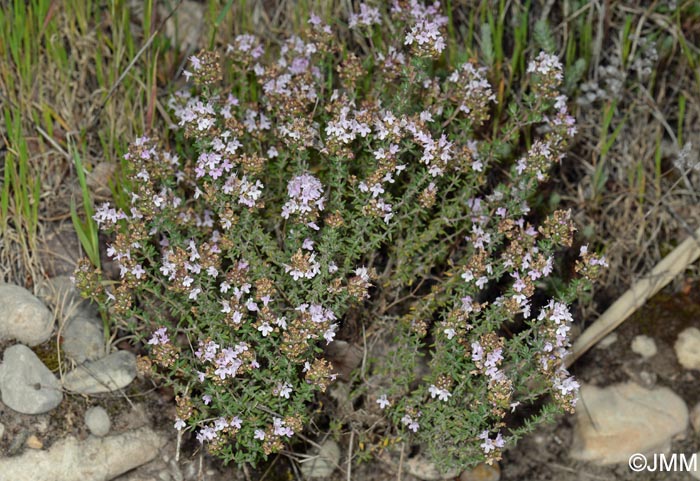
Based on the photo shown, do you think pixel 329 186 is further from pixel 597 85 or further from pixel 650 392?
pixel 650 392

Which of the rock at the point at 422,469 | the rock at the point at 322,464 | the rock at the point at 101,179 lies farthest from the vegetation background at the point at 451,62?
the rock at the point at 322,464

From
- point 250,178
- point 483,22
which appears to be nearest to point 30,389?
point 250,178

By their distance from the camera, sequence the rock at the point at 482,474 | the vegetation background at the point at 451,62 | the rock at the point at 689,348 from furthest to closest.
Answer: the rock at the point at 689,348 → the vegetation background at the point at 451,62 → the rock at the point at 482,474

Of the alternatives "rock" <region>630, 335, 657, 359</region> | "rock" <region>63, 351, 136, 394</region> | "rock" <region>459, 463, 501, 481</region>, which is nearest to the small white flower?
"rock" <region>63, 351, 136, 394</region>

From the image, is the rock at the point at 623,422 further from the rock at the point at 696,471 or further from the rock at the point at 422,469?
the rock at the point at 422,469

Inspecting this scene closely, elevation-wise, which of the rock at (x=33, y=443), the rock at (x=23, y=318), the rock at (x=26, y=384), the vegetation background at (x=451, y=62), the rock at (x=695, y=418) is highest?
the vegetation background at (x=451, y=62)

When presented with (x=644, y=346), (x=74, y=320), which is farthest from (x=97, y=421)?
(x=644, y=346)
